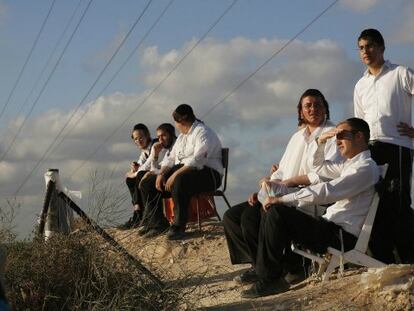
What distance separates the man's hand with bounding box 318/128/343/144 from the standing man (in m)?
0.45

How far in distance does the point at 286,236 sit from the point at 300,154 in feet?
3.52

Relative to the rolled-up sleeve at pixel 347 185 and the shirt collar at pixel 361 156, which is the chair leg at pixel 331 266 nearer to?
the rolled-up sleeve at pixel 347 185

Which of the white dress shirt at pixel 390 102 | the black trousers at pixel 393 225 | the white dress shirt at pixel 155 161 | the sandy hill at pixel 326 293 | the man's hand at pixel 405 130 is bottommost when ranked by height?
the sandy hill at pixel 326 293

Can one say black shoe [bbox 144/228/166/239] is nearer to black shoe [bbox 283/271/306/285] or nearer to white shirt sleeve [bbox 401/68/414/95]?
black shoe [bbox 283/271/306/285]

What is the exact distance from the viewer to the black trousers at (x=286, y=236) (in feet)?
22.4

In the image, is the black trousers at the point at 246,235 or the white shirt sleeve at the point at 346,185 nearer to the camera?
the white shirt sleeve at the point at 346,185

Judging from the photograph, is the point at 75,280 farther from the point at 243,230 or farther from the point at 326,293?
the point at 326,293

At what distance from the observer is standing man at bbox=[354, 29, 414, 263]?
7121mm

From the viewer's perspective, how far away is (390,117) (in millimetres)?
7535

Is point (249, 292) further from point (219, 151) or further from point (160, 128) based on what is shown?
point (160, 128)

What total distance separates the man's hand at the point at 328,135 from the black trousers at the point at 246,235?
0.81 meters

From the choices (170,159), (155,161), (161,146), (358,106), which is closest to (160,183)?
(170,159)

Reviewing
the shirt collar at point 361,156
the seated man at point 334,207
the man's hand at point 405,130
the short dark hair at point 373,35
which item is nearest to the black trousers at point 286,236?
the seated man at point 334,207

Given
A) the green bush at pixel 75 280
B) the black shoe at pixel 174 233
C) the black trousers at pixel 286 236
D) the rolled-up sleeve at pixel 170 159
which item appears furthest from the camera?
the rolled-up sleeve at pixel 170 159
